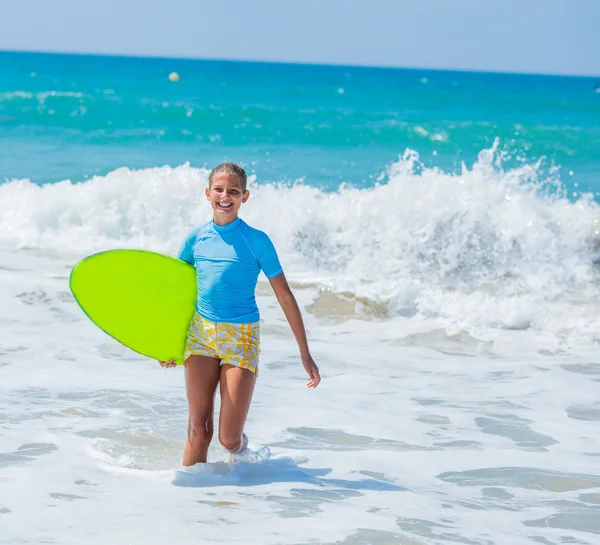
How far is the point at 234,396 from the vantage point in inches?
143

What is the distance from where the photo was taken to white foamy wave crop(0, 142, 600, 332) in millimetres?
8031

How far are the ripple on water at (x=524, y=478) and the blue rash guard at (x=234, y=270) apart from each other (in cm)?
127

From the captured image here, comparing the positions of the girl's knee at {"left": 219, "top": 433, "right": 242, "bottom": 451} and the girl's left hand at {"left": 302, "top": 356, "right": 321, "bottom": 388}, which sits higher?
the girl's left hand at {"left": 302, "top": 356, "right": 321, "bottom": 388}

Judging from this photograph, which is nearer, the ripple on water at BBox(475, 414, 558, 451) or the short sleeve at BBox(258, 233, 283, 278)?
the short sleeve at BBox(258, 233, 283, 278)

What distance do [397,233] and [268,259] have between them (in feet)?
20.5

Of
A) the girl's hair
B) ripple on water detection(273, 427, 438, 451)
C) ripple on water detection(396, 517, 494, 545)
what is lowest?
ripple on water detection(396, 517, 494, 545)

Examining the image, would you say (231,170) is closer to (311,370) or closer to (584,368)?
(311,370)

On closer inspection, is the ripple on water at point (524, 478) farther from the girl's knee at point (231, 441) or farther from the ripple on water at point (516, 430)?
the girl's knee at point (231, 441)

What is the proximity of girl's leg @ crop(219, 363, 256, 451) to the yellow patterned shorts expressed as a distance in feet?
0.11

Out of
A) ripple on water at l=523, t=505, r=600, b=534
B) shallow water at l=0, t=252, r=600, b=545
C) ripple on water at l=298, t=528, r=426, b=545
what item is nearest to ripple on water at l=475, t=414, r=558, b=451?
shallow water at l=0, t=252, r=600, b=545

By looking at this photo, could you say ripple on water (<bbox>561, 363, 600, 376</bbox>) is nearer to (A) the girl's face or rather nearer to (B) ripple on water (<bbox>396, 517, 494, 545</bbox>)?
(B) ripple on water (<bbox>396, 517, 494, 545</bbox>)

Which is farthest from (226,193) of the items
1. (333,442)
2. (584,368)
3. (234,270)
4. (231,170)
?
(584,368)

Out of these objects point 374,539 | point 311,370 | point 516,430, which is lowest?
point 374,539

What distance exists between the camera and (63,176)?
16.2 m
